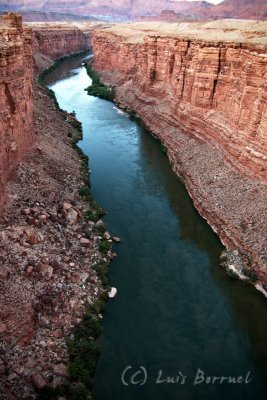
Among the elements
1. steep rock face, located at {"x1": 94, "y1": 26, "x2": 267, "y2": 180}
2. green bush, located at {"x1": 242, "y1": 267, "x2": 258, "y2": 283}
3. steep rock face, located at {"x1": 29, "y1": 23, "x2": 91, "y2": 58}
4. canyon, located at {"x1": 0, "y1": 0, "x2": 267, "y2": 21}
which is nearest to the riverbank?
green bush, located at {"x1": 242, "y1": 267, "x2": 258, "y2": 283}

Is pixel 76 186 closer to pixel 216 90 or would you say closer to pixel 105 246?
pixel 105 246

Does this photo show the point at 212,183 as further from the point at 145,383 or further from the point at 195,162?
the point at 145,383

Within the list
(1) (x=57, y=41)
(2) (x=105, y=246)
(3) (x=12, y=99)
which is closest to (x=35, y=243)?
(2) (x=105, y=246)

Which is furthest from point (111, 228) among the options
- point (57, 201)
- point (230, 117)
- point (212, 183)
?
point (230, 117)

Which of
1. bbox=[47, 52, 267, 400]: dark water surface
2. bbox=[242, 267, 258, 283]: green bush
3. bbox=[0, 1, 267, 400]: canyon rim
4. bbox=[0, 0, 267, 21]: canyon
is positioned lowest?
bbox=[47, 52, 267, 400]: dark water surface

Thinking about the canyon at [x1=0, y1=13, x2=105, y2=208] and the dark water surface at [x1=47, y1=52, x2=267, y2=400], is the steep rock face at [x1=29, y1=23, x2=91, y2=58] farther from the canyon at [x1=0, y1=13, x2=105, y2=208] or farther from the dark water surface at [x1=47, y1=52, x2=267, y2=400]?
the dark water surface at [x1=47, y1=52, x2=267, y2=400]

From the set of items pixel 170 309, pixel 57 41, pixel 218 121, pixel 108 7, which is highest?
pixel 108 7
